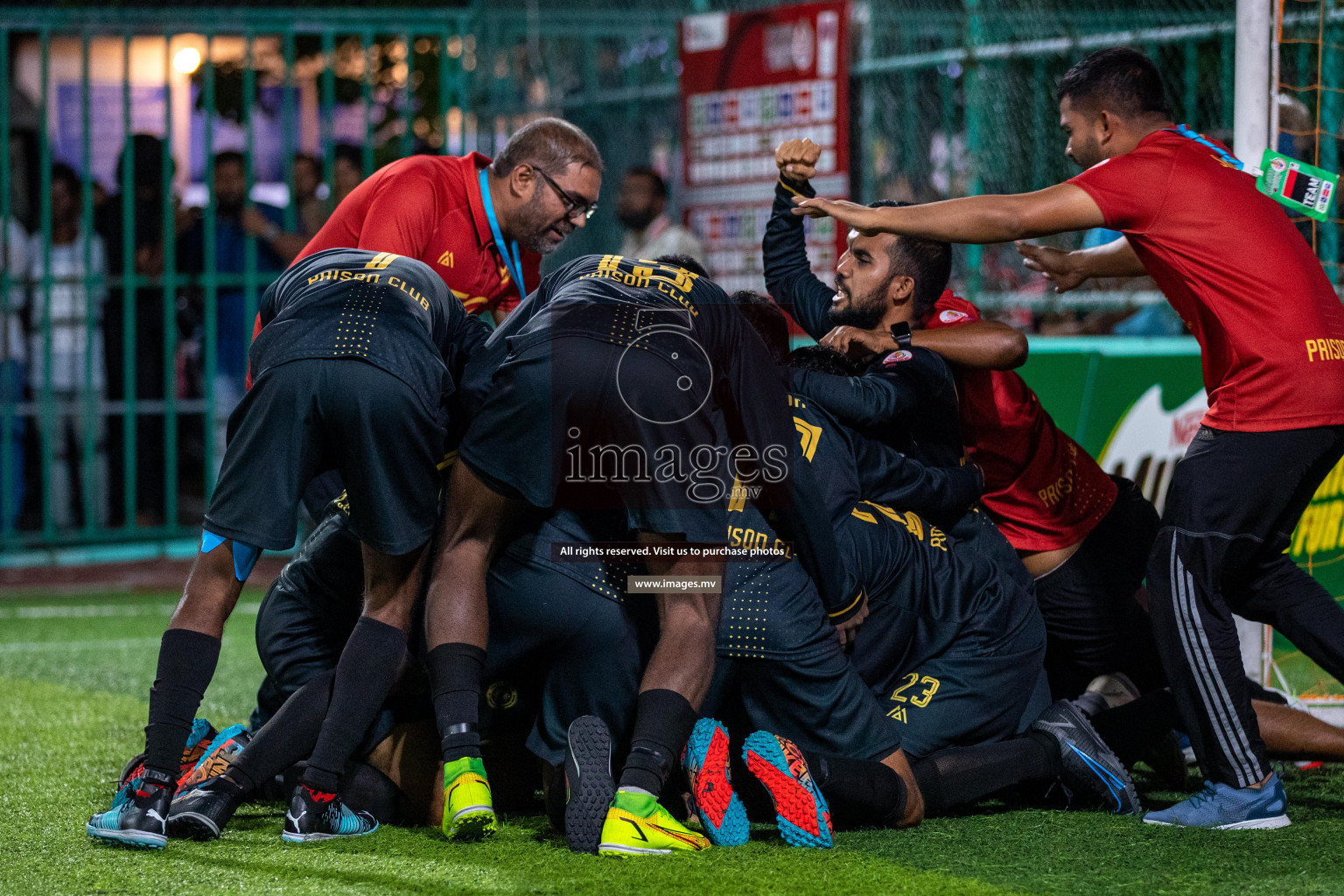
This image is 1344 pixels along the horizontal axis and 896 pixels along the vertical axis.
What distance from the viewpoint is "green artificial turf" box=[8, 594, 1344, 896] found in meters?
3.18

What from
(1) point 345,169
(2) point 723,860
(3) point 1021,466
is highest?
(1) point 345,169

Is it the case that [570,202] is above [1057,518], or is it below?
above

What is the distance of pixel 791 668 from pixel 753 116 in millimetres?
5540

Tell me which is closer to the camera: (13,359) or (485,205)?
(485,205)

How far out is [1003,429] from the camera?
14.4ft

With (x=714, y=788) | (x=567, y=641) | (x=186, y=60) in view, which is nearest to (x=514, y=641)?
(x=567, y=641)

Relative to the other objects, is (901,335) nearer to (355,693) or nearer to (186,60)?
(355,693)

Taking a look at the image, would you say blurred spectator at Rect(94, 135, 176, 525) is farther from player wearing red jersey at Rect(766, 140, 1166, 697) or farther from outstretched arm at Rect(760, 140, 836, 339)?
player wearing red jersey at Rect(766, 140, 1166, 697)

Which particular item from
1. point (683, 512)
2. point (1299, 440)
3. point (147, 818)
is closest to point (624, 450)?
point (683, 512)

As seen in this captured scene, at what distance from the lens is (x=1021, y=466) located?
4430 millimetres

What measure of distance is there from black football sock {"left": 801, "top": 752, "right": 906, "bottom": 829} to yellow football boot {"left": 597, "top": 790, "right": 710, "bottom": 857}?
1.28 ft

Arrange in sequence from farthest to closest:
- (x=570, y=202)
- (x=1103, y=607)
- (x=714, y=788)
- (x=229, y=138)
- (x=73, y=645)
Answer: (x=229, y=138)
(x=73, y=645)
(x=570, y=202)
(x=1103, y=607)
(x=714, y=788)

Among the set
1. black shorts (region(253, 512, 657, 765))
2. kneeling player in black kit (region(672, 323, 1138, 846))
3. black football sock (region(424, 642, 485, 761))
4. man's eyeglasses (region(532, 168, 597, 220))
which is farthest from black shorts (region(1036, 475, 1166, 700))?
man's eyeglasses (region(532, 168, 597, 220))

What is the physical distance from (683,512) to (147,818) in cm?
141
